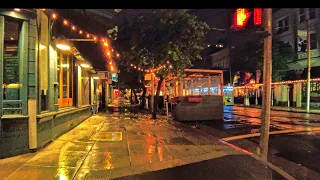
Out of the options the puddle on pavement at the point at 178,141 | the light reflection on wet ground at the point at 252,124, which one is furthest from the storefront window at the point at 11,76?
the light reflection on wet ground at the point at 252,124

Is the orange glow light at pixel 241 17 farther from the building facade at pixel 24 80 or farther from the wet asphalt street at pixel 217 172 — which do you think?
the building facade at pixel 24 80

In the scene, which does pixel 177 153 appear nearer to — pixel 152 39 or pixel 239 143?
pixel 239 143

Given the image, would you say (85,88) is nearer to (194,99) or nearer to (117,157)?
(194,99)

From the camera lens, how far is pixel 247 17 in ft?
23.3

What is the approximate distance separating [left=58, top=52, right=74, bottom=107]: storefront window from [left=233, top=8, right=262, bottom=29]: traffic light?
24.7 ft

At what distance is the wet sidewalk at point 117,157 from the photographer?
682cm

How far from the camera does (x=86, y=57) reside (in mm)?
16328

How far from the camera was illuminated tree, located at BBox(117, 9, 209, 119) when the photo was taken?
18484 mm

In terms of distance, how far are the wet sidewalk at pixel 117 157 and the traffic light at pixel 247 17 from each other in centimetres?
316

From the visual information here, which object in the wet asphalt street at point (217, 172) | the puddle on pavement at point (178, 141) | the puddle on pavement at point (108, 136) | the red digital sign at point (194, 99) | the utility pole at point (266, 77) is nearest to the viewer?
the wet asphalt street at point (217, 172)

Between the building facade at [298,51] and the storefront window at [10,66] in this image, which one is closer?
the storefront window at [10,66]

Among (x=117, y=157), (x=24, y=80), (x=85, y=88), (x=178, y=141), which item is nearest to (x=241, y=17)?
(x=117, y=157)

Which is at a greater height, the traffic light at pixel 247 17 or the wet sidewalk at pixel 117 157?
the traffic light at pixel 247 17

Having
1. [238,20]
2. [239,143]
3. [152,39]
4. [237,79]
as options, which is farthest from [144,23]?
[237,79]
